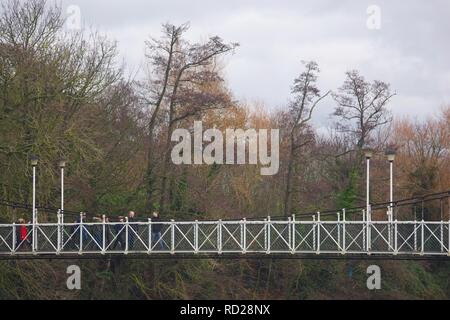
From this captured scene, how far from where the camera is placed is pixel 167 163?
49031 millimetres

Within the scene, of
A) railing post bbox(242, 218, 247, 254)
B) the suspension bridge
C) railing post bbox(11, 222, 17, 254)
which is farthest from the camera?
railing post bbox(11, 222, 17, 254)

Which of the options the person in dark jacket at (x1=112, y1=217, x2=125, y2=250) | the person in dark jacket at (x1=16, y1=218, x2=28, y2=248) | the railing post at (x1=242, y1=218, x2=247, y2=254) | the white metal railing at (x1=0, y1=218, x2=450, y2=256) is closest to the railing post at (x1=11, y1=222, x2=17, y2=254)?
the white metal railing at (x1=0, y1=218, x2=450, y2=256)

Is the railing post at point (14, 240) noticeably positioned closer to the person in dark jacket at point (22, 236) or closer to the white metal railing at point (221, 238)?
the white metal railing at point (221, 238)

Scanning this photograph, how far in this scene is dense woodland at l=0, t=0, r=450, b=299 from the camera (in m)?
42.2

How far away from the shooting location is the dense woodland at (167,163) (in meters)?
42.2

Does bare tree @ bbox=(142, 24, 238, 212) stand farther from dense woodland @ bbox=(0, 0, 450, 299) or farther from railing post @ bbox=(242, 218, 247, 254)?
railing post @ bbox=(242, 218, 247, 254)

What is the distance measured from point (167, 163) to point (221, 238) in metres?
11.4

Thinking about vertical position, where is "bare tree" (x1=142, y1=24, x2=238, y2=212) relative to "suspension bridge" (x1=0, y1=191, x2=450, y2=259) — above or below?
above

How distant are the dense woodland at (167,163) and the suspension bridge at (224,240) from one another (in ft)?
11.7

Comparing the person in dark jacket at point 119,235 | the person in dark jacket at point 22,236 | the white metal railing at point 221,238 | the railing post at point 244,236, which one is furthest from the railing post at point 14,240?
the railing post at point 244,236

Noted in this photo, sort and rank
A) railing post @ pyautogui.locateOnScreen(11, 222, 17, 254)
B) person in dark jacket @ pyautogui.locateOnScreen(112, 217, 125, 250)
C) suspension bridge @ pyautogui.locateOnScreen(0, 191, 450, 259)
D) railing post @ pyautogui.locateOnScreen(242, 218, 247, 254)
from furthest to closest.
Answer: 1. person in dark jacket @ pyautogui.locateOnScreen(112, 217, 125, 250)
2. railing post @ pyautogui.locateOnScreen(11, 222, 17, 254)
3. suspension bridge @ pyautogui.locateOnScreen(0, 191, 450, 259)
4. railing post @ pyautogui.locateOnScreen(242, 218, 247, 254)

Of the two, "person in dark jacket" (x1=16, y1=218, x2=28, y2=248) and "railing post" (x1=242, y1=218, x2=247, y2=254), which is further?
"person in dark jacket" (x1=16, y1=218, x2=28, y2=248)

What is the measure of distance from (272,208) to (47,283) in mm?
15857
